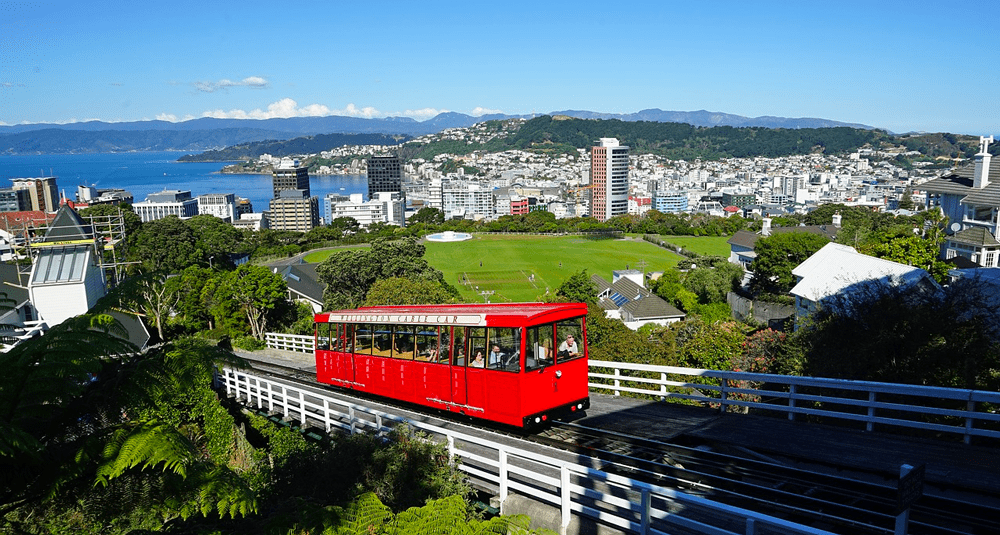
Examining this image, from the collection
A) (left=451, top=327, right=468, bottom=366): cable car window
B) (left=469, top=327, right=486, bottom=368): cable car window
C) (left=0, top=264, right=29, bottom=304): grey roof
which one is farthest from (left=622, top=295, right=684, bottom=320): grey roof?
(left=469, top=327, right=486, bottom=368): cable car window

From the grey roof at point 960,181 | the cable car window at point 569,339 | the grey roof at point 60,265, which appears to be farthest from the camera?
the grey roof at point 960,181

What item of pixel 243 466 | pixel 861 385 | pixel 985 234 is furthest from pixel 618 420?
pixel 985 234

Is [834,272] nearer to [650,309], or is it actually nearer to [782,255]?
[782,255]

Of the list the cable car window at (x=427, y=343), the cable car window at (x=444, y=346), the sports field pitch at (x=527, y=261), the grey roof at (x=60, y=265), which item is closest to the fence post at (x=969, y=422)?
the cable car window at (x=444, y=346)

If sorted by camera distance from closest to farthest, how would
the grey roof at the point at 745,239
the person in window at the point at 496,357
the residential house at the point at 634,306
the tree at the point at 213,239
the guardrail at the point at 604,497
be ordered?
the guardrail at the point at 604,497 → the person in window at the point at 496,357 → the residential house at the point at 634,306 → the tree at the point at 213,239 → the grey roof at the point at 745,239

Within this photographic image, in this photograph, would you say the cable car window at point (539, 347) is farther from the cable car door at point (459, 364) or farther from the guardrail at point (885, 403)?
the guardrail at point (885, 403)

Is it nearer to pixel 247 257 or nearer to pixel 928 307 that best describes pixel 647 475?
pixel 928 307

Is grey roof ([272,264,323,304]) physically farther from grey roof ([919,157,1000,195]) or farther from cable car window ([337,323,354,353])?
grey roof ([919,157,1000,195])
